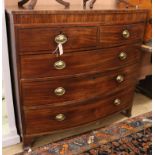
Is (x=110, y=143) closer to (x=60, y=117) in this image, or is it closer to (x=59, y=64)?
(x=60, y=117)

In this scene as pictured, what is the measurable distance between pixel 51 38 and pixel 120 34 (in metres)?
0.53

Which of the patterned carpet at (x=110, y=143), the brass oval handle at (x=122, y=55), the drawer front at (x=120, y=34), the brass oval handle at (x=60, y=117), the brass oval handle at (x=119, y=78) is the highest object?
the drawer front at (x=120, y=34)

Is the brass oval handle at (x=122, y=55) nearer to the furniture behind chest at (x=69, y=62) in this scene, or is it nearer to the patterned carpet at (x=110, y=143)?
the furniture behind chest at (x=69, y=62)

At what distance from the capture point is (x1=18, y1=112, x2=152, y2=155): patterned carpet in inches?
60.6

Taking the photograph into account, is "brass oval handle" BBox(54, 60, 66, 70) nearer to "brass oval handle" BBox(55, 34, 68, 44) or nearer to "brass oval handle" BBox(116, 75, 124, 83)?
"brass oval handle" BBox(55, 34, 68, 44)

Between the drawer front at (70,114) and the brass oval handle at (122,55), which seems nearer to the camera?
the drawer front at (70,114)

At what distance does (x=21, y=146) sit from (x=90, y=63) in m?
0.81

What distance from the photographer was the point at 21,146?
157 centimetres

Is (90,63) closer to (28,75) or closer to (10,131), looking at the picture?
(28,75)

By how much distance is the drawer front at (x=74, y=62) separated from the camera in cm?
124

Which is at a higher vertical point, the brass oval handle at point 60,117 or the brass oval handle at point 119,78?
the brass oval handle at point 119,78

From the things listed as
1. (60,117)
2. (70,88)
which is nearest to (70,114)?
(60,117)

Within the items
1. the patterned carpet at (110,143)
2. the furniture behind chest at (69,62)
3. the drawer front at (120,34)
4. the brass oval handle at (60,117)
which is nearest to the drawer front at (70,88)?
the furniture behind chest at (69,62)

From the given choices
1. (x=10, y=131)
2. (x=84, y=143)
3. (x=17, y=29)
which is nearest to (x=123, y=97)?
(x=84, y=143)
